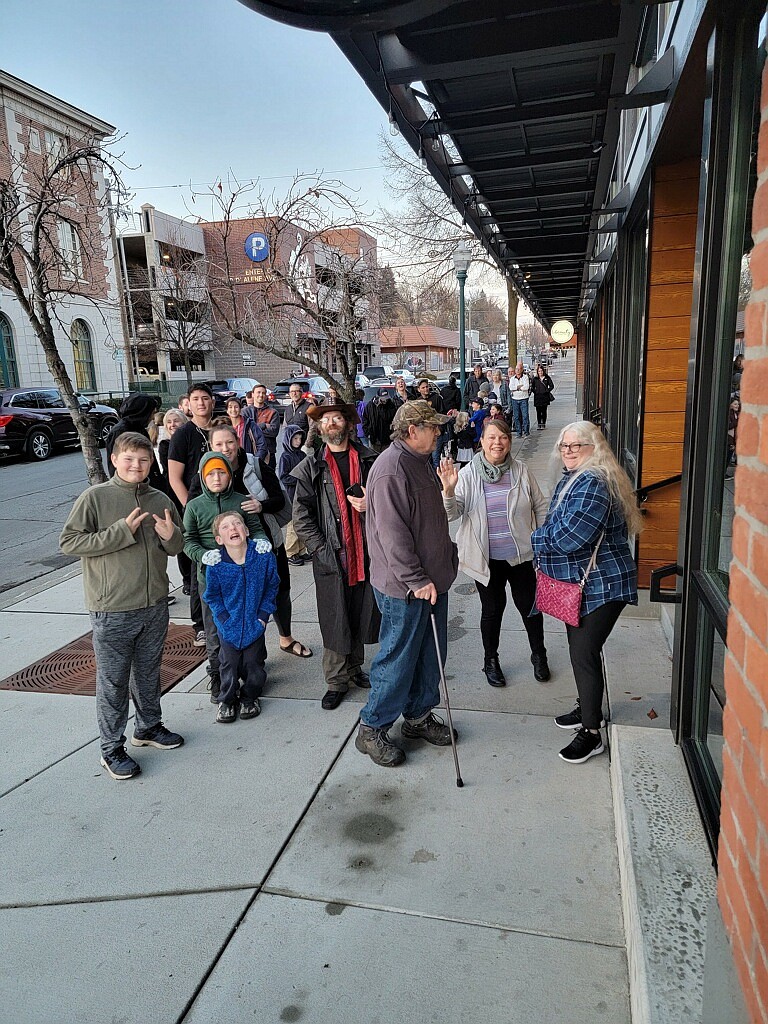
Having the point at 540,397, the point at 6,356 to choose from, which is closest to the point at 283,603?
the point at 540,397

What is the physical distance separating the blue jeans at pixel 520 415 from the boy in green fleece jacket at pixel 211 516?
13.4 meters

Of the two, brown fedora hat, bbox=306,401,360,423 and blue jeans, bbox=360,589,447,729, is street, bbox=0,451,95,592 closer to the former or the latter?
brown fedora hat, bbox=306,401,360,423

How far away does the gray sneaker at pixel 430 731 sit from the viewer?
12.3 ft

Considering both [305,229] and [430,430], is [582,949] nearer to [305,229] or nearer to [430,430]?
[430,430]

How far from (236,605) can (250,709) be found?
65 centimetres

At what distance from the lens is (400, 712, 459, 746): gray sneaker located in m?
3.75

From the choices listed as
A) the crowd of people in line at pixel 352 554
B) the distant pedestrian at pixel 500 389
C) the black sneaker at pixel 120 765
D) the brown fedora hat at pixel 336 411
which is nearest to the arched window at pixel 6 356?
the distant pedestrian at pixel 500 389

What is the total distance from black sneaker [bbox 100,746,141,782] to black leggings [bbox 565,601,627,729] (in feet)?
7.84

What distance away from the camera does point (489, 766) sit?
3488mm

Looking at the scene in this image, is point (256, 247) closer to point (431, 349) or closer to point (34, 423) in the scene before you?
point (34, 423)

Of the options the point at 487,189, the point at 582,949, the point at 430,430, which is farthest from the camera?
the point at 487,189

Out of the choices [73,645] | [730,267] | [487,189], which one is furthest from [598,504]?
[73,645]

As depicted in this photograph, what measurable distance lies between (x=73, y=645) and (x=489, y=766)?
3608 millimetres

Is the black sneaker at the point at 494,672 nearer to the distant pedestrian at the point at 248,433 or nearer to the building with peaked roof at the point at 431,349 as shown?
the distant pedestrian at the point at 248,433
